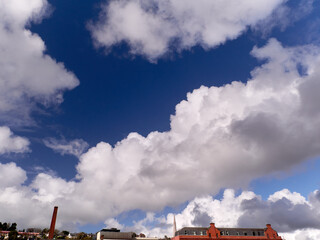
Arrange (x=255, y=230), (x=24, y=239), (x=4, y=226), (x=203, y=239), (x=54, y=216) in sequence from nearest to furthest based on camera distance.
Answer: (x=203, y=239), (x=255, y=230), (x=54, y=216), (x=24, y=239), (x=4, y=226)

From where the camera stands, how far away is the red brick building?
267ft

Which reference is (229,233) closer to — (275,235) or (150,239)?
(275,235)

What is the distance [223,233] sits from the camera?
8400 centimetres

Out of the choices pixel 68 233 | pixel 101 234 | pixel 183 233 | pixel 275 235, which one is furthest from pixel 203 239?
pixel 68 233

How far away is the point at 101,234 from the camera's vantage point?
294 feet

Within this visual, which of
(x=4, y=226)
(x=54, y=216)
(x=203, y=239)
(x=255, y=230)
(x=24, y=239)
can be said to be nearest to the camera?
(x=203, y=239)

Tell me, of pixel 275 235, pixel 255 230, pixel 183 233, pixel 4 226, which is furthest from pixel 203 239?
pixel 4 226

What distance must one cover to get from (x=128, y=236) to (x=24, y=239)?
2518 inches

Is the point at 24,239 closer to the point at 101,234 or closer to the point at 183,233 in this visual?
the point at 101,234

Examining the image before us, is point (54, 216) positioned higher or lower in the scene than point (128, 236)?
higher

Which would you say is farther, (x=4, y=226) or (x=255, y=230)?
(x=4, y=226)

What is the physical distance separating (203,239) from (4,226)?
129633 millimetres

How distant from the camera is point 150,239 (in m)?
94.8

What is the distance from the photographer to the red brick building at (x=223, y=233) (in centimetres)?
8138
